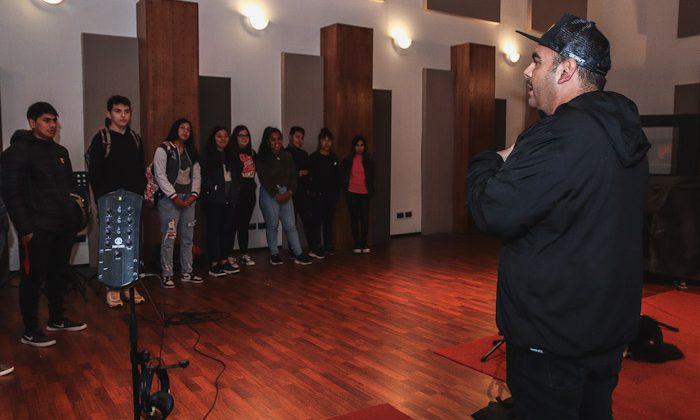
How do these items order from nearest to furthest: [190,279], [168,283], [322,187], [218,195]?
[168,283] → [190,279] → [218,195] → [322,187]

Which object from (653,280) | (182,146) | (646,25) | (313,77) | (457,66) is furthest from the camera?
(646,25)

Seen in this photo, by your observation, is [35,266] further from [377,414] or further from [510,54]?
[510,54]

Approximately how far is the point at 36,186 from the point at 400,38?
5.97 metres

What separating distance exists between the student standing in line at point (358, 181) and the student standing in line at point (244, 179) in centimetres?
135

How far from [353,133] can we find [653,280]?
3965 millimetres

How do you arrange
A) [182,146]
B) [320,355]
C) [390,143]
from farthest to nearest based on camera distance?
[390,143] → [182,146] → [320,355]

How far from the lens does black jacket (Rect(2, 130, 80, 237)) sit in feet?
12.5

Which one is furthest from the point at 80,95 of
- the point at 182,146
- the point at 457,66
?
the point at 457,66

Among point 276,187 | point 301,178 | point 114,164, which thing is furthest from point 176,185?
point 301,178

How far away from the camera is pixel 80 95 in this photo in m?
6.28

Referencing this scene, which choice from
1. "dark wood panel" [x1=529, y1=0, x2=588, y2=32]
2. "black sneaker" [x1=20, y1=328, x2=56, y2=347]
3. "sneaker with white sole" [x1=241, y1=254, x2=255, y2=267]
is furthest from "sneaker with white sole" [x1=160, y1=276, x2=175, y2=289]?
"dark wood panel" [x1=529, y1=0, x2=588, y2=32]

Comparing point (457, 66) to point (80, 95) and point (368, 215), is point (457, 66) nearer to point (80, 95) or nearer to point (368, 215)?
point (368, 215)

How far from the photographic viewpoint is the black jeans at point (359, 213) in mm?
7602

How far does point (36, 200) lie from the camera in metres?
3.93
